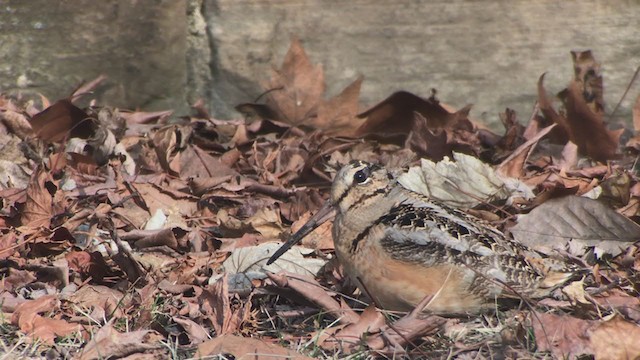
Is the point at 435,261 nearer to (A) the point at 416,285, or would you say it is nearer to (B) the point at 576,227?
(A) the point at 416,285

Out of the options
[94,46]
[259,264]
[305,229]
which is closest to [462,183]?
[305,229]

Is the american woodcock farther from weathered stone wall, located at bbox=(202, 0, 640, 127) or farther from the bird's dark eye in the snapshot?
weathered stone wall, located at bbox=(202, 0, 640, 127)

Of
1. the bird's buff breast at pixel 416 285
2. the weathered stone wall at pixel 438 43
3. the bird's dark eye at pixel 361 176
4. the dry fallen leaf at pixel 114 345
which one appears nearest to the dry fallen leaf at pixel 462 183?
the bird's dark eye at pixel 361 176

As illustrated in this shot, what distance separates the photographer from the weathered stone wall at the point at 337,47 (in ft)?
20.9

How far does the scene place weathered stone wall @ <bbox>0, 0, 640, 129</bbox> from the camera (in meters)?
6.36

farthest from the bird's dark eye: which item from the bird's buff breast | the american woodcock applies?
the bird's buff breast

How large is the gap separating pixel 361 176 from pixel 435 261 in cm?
59

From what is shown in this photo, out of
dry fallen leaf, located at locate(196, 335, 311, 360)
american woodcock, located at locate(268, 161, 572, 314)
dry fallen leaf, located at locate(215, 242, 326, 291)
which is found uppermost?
american woodcock, located at locate(268, 161, 572, 314)

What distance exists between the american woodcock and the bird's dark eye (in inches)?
5.1

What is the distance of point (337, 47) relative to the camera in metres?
6.48

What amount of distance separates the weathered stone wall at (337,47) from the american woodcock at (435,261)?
1988mm

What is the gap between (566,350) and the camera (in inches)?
156

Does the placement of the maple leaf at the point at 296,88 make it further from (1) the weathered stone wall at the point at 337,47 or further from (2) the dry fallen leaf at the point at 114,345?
(2) the dry fallen leaf at the point at 114,345

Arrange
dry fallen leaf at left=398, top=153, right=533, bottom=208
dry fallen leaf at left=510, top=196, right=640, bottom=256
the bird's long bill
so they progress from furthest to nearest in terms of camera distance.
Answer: dry fallen leaf at left=398, top=153, right=533, bottom=208, dry fallen leaf at left=510, top=196, right=640, bottom=256, the bird's long bill
